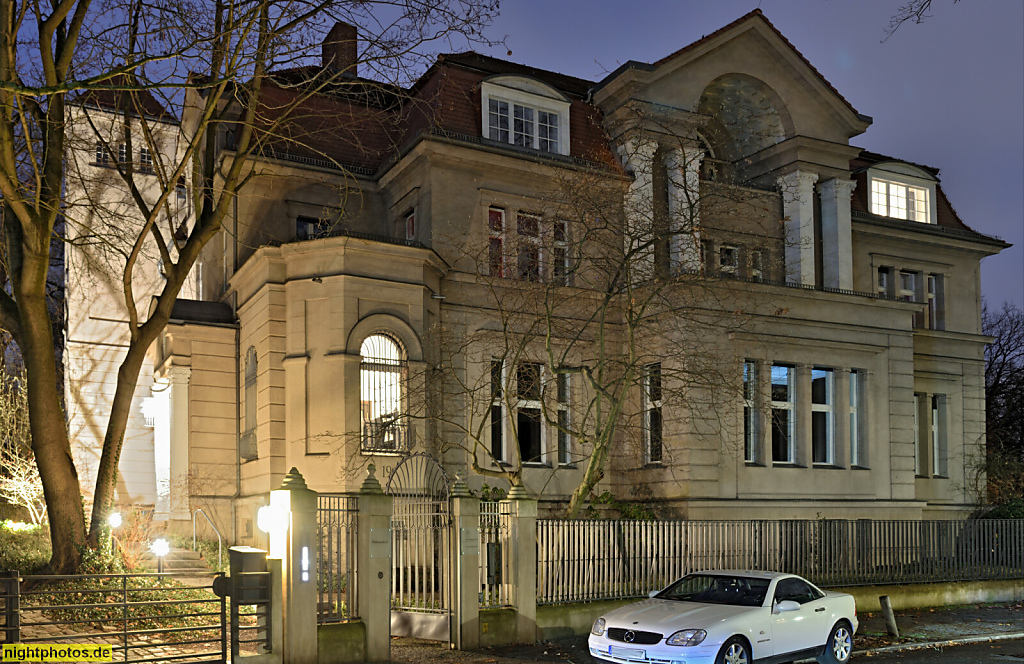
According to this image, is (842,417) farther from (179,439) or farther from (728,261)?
(179,439)

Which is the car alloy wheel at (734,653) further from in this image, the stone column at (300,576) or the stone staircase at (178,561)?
the stone staircase at (178,561)

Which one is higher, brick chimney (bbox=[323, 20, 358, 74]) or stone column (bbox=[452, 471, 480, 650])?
brick chimney (bbox=[323, 20, 358, 74])

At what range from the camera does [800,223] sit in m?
27.0

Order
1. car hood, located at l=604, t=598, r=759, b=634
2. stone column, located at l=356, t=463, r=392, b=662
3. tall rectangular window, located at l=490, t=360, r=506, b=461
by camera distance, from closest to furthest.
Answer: car hood, located at l=604, t=598, r=759, b=634 → stone column, located at l=356, t=463, r=392, b=662 → tall rectangular window, located at l=490, t=360, r=506, b=461

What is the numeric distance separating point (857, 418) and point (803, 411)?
2.04 meters

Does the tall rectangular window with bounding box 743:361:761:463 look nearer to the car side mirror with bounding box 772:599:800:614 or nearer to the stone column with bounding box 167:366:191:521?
the car side mirror with bounding box 772:599:800:614

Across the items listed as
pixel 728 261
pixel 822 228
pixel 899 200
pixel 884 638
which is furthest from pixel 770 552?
pixel 899 200

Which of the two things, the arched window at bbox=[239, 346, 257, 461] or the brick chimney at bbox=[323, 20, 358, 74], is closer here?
the arched window at bbox=[239, 346, 257, 461]

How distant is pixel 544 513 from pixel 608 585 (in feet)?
21.0

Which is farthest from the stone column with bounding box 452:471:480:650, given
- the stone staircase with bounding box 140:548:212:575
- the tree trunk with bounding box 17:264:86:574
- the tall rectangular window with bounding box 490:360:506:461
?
the tall rectangular window with bounding box 490:360:506:461

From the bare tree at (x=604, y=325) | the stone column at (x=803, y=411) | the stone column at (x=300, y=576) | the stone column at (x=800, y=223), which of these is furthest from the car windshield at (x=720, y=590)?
the stone column at (x=800, y=223)

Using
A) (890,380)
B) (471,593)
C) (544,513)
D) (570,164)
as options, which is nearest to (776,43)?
(570,164)

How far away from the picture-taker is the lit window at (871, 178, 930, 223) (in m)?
30.8

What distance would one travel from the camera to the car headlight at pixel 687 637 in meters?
12.3
